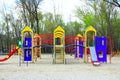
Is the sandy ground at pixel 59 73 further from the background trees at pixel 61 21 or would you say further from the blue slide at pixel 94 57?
the background trees at pixel 61 21

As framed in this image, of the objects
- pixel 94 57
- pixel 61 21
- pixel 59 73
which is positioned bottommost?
pixel 59 73

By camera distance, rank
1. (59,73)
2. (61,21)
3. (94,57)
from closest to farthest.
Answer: (59,73) < (94,57) < (61,21)

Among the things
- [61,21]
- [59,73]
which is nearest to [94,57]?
[59,73]

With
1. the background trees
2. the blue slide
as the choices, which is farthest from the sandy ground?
the background trees

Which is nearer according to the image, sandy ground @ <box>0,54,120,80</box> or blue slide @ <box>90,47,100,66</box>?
sandy ground @ <box>0,54,120,80</box>

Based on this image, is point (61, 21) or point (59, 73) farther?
point (61, 21)

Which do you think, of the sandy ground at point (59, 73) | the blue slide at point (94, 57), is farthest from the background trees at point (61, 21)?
the sandy ground at point (59, 73)

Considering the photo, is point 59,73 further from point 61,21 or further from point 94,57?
point 61,21

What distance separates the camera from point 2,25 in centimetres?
5600

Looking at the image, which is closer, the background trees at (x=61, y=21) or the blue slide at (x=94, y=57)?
the blue slide at (x=94, y=57)

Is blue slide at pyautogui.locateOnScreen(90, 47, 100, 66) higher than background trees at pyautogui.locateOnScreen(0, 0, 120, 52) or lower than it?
lower

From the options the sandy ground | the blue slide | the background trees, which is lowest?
the sandy ground

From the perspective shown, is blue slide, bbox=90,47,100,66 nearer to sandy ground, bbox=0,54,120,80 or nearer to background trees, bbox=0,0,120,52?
sandy ground, bbox=0,54,120,80

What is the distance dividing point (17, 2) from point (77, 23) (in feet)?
76.5
